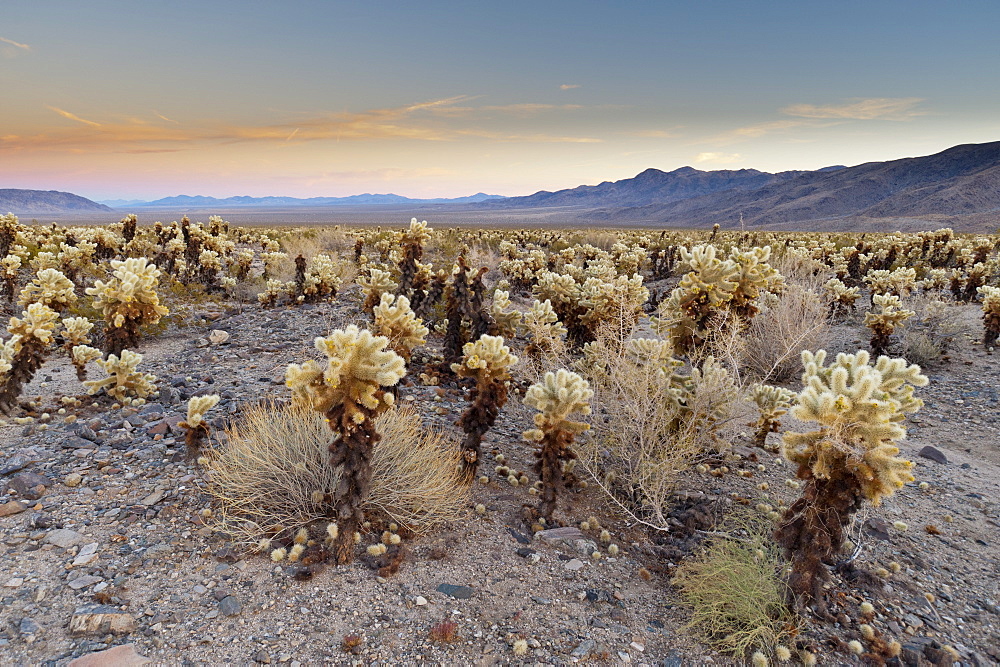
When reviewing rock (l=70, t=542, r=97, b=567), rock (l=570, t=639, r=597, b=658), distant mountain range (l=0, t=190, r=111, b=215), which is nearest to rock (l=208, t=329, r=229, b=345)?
rock (l=70, t=542, r=97, b=567)

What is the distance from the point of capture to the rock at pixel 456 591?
3527 mm

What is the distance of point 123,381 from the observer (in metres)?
6.14

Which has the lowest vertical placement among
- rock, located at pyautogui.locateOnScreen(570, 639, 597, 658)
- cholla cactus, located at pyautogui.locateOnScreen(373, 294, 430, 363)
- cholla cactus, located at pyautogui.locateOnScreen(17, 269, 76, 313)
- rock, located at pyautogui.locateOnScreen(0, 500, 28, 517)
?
rock, located at pyautogui.locateOnScreen(570, 639, 597, 658)

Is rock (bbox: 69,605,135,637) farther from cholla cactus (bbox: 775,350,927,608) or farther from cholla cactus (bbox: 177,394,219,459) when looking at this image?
cholla cactus (bbox: 775,350,927,608)

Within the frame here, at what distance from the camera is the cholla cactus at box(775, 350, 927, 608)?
2.99m

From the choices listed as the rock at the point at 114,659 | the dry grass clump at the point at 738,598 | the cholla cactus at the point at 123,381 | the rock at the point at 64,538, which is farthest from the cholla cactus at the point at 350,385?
the cholla cactus at the point at 123,381

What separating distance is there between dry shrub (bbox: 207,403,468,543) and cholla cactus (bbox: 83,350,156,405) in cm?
236

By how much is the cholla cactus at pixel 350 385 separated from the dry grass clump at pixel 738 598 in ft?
7.58

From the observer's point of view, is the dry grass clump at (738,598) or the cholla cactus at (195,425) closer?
the dry grass clump at (738,598)

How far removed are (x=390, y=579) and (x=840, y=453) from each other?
2.88m

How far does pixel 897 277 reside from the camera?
34.6 ft

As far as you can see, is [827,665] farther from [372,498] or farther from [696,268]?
[696,268]

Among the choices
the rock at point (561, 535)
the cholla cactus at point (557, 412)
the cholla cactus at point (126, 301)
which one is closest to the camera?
the cholla cactus at point (557, 412)

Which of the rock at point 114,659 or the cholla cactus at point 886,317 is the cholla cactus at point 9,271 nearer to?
the rock at point 114,659
